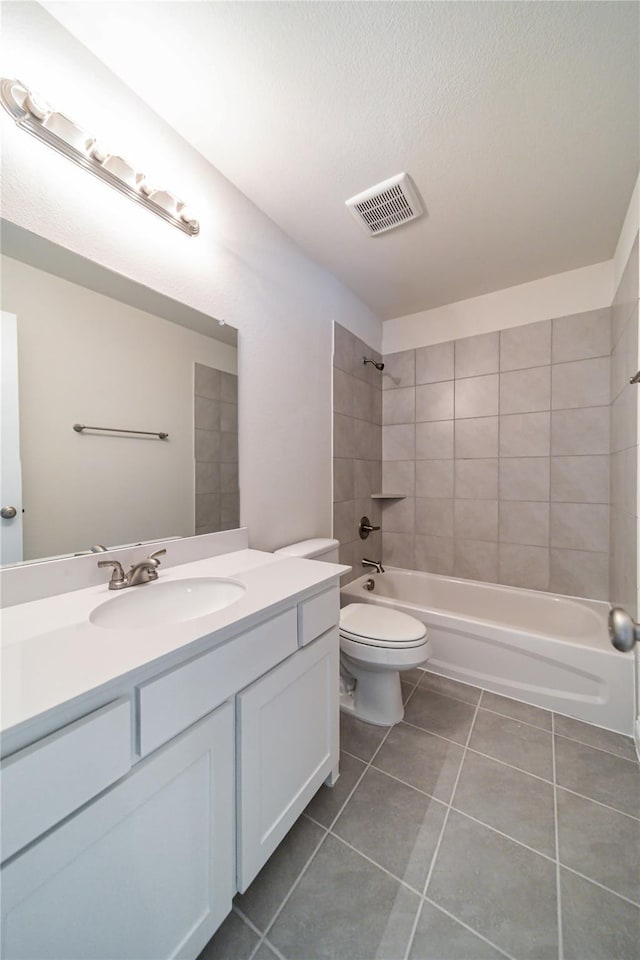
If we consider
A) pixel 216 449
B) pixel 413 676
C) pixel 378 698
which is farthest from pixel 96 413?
pixel 413 676

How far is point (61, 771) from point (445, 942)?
3.31ft

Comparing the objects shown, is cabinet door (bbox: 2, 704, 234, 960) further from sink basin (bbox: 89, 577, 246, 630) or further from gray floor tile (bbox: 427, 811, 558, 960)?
gray floor tile (bbox: 427, 811, 558, 960)

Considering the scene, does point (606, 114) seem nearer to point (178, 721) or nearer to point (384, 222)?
point (384, 222)

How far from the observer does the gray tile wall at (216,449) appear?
4.20 ft

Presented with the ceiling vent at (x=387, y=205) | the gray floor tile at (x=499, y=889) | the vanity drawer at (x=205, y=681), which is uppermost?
the ceiling vent at (x=387, y=205)

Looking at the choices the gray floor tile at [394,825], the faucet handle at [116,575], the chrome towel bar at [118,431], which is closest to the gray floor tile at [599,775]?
the gray floor tile at [394,825]

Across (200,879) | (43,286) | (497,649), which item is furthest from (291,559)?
(497,649)

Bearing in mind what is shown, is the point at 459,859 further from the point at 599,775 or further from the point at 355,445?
the point at 355,445

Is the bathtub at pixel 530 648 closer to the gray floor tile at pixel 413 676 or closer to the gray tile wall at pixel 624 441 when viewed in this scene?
the gray floor tile at pixel 413 676

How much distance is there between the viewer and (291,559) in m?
1.27

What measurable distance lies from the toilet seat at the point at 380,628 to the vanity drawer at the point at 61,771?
41.7 inches

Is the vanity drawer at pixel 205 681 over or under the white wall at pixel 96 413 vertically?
under

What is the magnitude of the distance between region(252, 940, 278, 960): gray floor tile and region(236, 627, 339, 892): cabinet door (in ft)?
0.45

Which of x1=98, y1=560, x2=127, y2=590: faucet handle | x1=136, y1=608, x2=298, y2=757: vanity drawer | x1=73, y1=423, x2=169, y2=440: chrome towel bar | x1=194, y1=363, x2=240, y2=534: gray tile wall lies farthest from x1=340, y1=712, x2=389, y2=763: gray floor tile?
x1=73, y1=423, x2=169, y2=440: chrome towel bar
